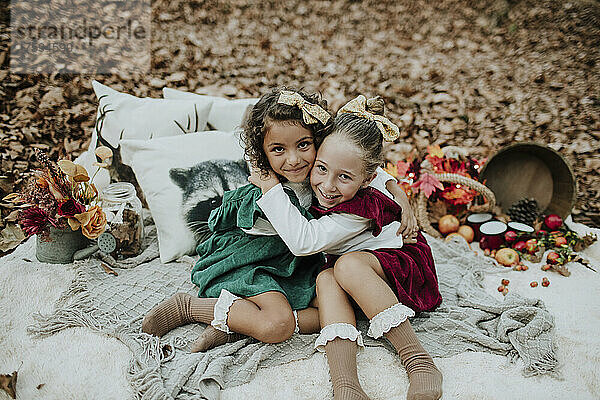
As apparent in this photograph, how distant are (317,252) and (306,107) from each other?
472 millimetres

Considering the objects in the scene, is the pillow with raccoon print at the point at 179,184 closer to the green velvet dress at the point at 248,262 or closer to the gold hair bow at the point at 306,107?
the green velvet dress at the point at 248,262

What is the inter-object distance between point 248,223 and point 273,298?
26 cm

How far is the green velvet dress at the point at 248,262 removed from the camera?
163 centimetres

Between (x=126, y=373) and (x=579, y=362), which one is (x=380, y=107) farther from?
(x=126, y=373)

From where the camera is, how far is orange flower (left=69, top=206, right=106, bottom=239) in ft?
6.13

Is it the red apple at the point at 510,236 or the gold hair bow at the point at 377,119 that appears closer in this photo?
the gold hair bow at the point at 377,119

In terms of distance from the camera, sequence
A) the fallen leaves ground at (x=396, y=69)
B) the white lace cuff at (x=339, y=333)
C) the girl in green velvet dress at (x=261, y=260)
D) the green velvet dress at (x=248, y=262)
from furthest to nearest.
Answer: the fallen leaves ground at (x=396, y=69), the green velvet dress at (x=248, y=262), the girl in green velvet dress at (x=261, y=260), the white lace cuff at (x=339, y=333)

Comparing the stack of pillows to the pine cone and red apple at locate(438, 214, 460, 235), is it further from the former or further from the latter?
the pine cone

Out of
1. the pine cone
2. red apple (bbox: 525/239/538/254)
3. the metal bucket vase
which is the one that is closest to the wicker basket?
the pine cone

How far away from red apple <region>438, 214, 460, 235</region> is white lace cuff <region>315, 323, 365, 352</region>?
121 centimetres

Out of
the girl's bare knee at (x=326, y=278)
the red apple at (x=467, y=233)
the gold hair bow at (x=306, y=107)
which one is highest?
the gold hair bow at (x=306, y=107)

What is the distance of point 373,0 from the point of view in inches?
175

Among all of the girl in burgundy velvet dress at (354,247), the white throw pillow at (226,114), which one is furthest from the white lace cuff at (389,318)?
the white throw pillow at (226,114)

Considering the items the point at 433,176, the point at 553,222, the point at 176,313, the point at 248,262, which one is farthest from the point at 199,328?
the point at 553,222
